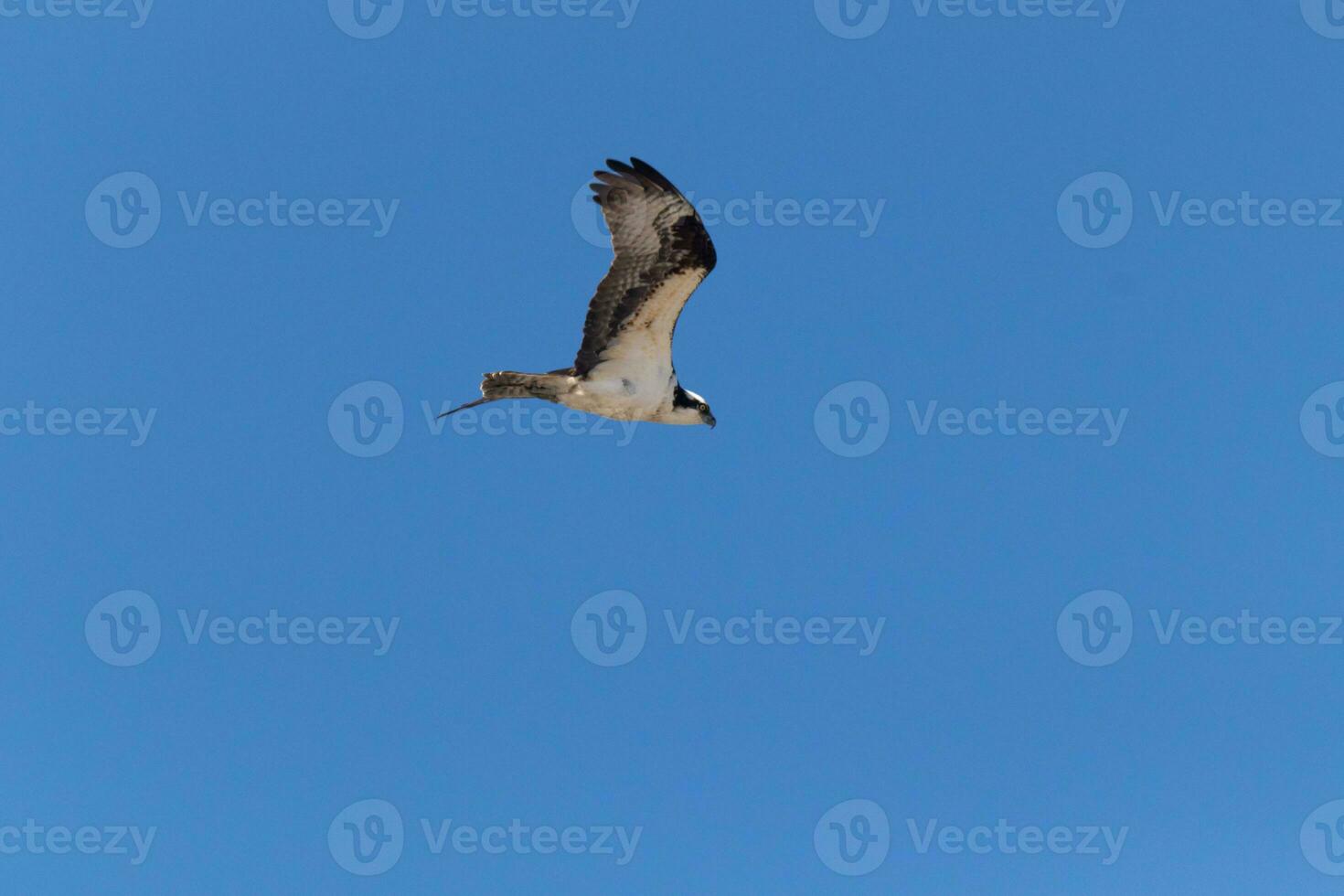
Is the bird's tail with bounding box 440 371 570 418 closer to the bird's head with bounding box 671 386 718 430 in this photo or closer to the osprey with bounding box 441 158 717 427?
the osprey with bounding box 441 158 717 427

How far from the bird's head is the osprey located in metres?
0.01

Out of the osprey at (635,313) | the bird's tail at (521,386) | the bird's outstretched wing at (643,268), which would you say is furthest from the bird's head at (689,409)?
the bird's tail at (521,386)

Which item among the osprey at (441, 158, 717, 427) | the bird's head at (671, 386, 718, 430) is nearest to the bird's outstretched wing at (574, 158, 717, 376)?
the osprey at (441, 158, 717, 427)

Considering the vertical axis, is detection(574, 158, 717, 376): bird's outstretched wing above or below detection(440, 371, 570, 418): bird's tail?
above

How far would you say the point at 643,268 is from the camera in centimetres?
2581

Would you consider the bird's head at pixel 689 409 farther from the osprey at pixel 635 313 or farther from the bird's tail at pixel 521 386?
the bird's tail at pixel 521 386

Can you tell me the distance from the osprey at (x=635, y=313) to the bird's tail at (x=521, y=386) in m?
0.01

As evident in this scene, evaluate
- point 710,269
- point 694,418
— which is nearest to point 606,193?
point 710,269

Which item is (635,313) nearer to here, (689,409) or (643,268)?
(643,268)

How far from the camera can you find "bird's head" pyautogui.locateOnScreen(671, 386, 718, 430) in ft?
89.7

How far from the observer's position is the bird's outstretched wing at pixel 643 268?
2525 cm

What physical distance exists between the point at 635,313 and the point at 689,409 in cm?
189

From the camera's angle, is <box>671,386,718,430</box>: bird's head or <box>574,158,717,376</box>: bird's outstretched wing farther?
<box>671,386,718,430</box>: bird's head

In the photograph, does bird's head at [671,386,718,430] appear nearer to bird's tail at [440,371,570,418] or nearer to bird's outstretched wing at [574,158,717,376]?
bird's outstretched wing at [574,158,717,376]
